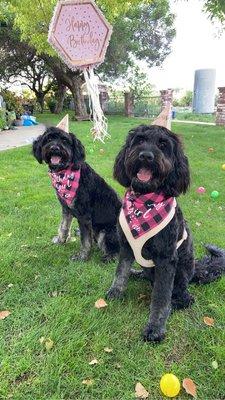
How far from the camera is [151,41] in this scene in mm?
28734

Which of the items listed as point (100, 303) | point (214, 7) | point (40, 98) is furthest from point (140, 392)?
point (40, 98)

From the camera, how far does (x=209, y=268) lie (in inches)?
145

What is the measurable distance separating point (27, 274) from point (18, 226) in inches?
52.2

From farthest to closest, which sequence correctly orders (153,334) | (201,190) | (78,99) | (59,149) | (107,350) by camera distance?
1. (78,99)
2. (201,190)
3. (59,149)
4. (153,334)
5. (107,350)

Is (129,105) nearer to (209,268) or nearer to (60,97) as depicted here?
(60,97)

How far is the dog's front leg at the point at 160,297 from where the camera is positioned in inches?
113

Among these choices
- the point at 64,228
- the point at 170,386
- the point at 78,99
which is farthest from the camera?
the point at 78,99

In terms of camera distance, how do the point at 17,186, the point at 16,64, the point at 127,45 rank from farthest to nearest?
the point at 16,64, the point at 127,45, the point at 17,186

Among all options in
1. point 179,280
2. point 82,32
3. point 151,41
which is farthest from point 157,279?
point 151,41

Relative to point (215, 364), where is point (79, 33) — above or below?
above

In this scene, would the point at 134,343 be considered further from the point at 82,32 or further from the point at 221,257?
the point at 82,32

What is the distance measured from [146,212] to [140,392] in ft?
4.27

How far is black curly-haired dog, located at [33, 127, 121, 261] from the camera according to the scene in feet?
12.9

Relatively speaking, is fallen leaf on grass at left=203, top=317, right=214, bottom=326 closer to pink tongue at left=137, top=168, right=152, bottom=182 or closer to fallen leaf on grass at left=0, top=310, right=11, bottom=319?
pink tongue at left=137, top=168, right=152, bottom=182
